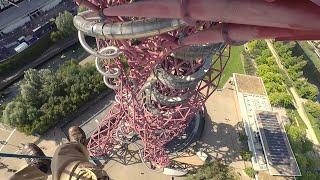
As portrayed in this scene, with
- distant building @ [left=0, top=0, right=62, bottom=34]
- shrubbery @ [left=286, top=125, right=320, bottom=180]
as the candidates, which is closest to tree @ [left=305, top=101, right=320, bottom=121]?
shrubbery @ [left=286, top=125, right=320, bottom=180]

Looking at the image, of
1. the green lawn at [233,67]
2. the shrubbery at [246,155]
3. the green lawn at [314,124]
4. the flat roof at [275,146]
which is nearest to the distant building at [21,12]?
the green lawn at [233,67]

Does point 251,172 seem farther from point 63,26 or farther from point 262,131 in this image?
point 63,26

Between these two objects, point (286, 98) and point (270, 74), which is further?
point (270, 74)

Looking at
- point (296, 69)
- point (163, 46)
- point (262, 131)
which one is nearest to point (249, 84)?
point (262, 131)

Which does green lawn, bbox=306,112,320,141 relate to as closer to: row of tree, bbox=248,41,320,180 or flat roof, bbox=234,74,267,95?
row of tree, bbox=248,41,320,180

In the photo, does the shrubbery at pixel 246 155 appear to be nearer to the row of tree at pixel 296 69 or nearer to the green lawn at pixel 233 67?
the green lawn at pixel 233 67

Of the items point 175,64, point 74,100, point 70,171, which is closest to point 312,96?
point 175,64
